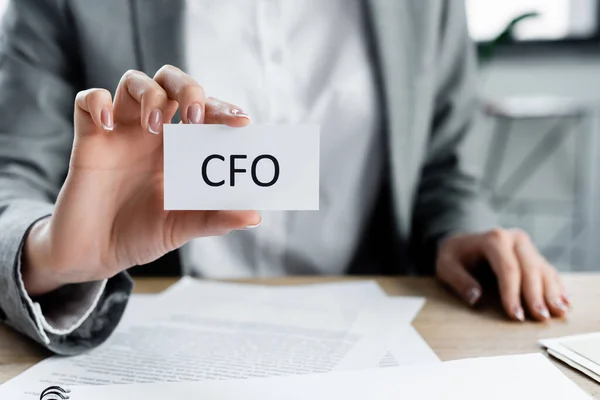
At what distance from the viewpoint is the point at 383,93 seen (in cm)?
105

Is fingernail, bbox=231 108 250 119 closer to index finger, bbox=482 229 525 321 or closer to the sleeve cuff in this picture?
the sleeve cuff

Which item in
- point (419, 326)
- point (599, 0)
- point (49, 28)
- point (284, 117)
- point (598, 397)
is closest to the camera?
point (598, 397)

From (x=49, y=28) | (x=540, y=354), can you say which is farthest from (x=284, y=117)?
(x=540, y=354)

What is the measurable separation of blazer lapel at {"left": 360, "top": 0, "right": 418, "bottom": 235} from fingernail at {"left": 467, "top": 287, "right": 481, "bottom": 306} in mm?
337

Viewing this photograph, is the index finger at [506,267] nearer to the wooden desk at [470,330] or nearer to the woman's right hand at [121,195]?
the wooden desk at [470,330]

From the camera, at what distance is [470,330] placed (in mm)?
674

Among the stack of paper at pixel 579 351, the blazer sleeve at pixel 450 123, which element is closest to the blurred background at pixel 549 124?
the blazer sleeve at pixel 450 123

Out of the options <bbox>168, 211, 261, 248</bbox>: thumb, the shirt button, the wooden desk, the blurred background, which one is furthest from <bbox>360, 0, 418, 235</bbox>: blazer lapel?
the blurred background

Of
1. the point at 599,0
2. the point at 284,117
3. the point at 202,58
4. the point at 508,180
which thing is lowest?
the point at 508,180

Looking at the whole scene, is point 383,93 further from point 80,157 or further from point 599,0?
point 599,0

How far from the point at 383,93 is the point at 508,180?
63.3 inches

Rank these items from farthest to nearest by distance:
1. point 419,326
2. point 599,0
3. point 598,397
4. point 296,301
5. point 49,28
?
point 599,0 < point 49,28 < point 296,301 < point 419,326 < point 598,397

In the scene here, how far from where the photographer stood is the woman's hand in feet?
2.35

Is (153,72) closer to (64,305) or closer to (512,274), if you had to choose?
(64,305)
